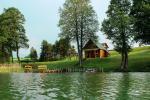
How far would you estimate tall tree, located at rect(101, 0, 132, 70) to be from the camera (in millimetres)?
85438

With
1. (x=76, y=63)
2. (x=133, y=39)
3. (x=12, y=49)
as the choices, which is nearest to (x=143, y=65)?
(x=133, y=39)

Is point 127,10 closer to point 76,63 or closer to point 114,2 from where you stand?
point 114,2

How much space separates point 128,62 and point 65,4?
74.3 ft

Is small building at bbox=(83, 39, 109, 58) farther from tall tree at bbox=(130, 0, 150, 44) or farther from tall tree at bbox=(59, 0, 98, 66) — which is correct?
tall tree at bbox=(130, 0, 150, 44)

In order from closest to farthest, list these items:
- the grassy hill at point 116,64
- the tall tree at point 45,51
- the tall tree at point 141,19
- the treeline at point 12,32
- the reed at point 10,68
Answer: the tall tree at point 141,19 → the grassy hill at point 116,64 → the reed at point 10,68 → the treeline at point 12,32 → the tall tree at point 45,51

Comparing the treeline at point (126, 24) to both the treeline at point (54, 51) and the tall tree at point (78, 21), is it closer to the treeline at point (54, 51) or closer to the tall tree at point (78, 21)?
the tall tree at point (78, 21)

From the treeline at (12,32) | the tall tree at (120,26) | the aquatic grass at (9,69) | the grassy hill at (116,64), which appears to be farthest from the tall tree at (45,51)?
the tall tree at (120,26)

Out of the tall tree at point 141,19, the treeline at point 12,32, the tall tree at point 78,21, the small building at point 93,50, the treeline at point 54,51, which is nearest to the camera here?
the tall tree at point 141,19

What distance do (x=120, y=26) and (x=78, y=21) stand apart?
1743 centimetres

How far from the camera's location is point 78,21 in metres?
100

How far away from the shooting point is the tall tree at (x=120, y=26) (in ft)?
280

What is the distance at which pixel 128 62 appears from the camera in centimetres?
9194

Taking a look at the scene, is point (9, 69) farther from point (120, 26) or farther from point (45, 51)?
point (45, 51)

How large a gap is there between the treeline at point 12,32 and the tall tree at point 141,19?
37.0m
